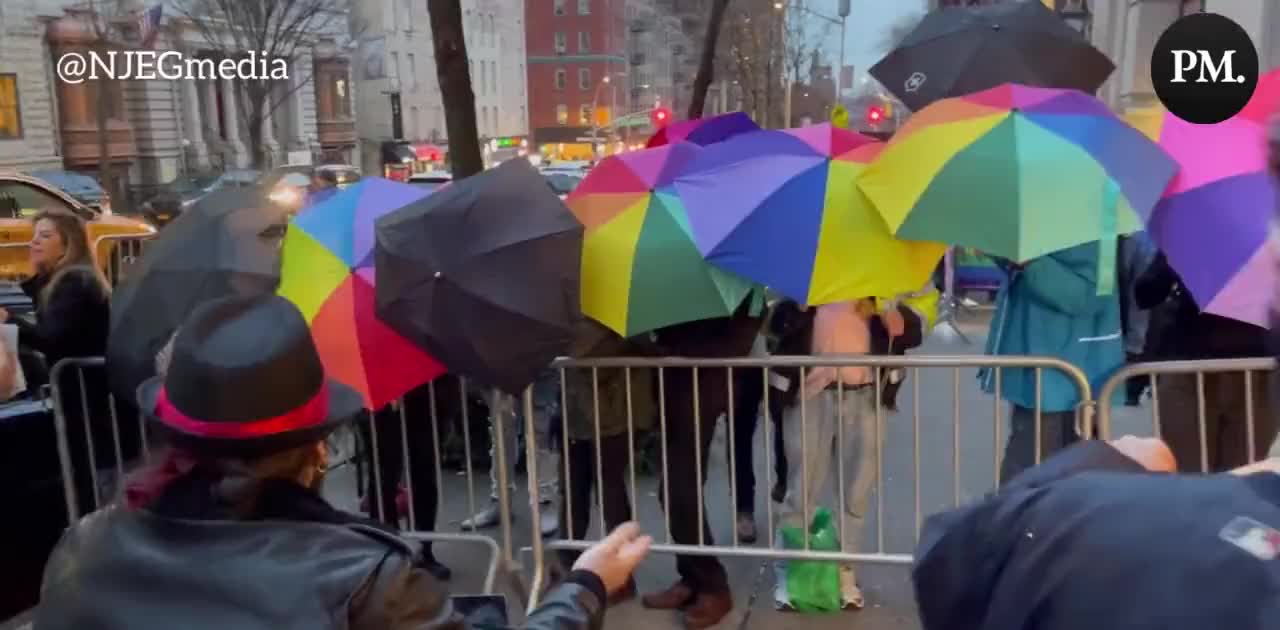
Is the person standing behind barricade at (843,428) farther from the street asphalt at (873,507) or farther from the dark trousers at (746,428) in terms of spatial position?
the dark trousers at (746,428)

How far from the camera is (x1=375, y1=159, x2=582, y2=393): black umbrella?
13.3ft

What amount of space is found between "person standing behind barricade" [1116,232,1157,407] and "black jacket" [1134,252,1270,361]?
8 cm

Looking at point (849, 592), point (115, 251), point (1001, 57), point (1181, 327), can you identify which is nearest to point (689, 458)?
point (849, 592)

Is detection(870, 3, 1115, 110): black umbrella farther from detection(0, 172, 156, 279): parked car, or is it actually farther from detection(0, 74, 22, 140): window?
detection(0, 74, 22, 140): window

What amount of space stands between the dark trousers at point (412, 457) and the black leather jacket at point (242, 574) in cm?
329

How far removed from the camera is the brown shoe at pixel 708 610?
4898 mm

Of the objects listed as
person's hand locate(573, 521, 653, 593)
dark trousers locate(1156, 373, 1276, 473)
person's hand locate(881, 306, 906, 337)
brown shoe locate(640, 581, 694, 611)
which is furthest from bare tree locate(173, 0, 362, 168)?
person's hand locate(573, 521, 653, 593)

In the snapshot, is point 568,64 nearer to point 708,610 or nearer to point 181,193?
point 181,193

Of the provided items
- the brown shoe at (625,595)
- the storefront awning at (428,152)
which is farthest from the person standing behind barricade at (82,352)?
the storefront awning at (428,152)

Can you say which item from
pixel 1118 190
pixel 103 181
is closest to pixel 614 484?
pixel 1118 190

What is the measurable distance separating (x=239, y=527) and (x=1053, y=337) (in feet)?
12.3

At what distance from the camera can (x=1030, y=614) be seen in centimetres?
134

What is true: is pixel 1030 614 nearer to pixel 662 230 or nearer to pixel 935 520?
pixel 935 520

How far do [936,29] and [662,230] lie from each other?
2601 mm
